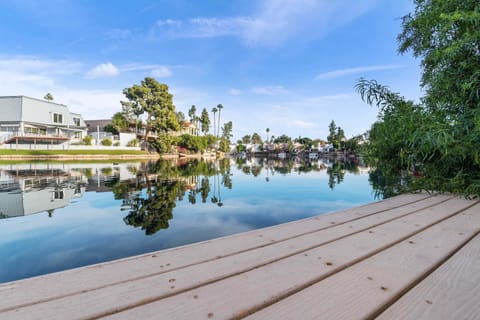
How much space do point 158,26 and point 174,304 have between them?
69.0 feet

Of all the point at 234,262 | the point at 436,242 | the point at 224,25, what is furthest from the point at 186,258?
the point at 224,25

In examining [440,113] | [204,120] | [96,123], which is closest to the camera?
[440,113]

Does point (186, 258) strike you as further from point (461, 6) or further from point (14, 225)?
point (461, 6)

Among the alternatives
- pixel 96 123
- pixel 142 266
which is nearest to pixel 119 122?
pixel 96 123

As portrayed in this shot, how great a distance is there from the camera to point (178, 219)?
3.75 meters

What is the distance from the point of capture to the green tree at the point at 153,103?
93.5 ft

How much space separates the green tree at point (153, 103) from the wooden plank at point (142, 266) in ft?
98.1

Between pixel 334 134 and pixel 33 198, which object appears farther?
pixel 334 134

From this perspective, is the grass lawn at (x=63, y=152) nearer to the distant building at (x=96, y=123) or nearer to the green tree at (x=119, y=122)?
the green tree at (x=119, y=122)

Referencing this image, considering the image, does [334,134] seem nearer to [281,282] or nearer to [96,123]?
[96,123]

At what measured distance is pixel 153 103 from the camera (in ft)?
97.2

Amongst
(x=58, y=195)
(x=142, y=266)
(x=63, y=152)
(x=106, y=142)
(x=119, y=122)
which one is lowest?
(x=58, y=195)

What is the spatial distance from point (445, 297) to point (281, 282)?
600 millimetres

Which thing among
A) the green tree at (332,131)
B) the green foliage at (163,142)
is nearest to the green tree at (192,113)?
the green foliage at (163,142)
